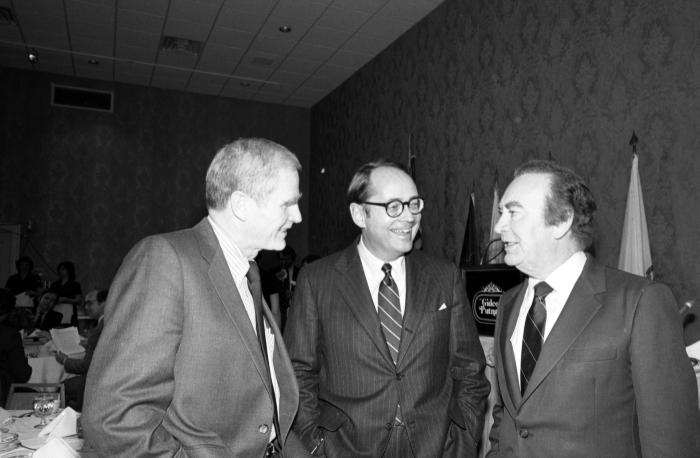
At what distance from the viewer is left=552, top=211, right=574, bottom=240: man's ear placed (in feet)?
5.55

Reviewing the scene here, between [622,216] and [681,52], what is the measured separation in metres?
1.05

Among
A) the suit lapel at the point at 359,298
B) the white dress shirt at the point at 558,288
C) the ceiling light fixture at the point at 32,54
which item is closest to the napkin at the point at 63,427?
the suit lapel at the point at 359,298

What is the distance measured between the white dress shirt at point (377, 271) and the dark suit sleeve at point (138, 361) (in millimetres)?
986

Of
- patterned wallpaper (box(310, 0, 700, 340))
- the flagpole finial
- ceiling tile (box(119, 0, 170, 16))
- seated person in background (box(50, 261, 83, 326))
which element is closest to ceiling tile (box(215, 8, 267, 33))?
ceiling tile (box(119, 0, 170, 16))

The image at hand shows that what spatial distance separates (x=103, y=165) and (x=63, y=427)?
715 cm

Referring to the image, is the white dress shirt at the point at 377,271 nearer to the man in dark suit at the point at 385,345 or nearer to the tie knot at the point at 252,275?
the man in dark suit at the point at 385,345

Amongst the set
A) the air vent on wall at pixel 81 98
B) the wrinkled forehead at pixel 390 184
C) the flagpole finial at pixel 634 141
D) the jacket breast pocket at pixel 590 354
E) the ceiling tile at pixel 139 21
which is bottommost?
the jacket breast pocket at pixel 590 354

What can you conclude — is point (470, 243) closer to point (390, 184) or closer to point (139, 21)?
point (390, 184)

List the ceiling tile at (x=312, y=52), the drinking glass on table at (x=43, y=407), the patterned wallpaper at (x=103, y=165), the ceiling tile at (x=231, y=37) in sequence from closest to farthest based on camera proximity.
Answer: the drinking glass on table at (x=43, y=407) < the ceiling tile at (x=231, y=37) < the ceiling tile at (x=312, y=52) < the patterned wallpaper at (x=103, y=165)

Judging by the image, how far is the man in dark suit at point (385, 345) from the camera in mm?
1938

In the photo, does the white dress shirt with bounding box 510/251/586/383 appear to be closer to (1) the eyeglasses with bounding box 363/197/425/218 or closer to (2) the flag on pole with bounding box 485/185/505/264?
(1) the eyeglasses with bounding box 363/197/425/218

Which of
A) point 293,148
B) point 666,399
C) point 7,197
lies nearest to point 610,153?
point 666,399

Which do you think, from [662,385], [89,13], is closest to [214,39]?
[89,13]

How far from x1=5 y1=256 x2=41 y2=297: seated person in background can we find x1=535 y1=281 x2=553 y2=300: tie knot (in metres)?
→ 7.45
